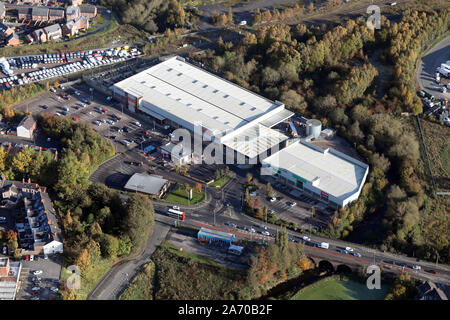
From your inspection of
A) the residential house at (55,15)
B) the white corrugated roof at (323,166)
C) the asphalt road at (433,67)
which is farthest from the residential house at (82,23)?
the asphalt road at (433,67)

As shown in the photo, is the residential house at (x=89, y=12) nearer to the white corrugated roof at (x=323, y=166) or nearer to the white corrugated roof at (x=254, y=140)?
the white corrugated roof at (x=254, y=140)

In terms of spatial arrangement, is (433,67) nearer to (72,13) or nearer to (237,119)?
(237,119)

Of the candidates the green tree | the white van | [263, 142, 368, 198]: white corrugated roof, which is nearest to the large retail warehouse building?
[263, 142, 368, 198]: white corrugated roof

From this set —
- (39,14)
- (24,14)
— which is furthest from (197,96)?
(24,14)

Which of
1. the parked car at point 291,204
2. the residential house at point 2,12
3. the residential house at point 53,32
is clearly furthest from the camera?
the residential house at point 2,12

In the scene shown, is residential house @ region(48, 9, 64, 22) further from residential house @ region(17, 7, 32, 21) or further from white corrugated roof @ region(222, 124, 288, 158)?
white corrugated roof @ region(222, 124, 288, 158)

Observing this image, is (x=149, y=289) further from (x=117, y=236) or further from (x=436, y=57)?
(x=436, y=57)

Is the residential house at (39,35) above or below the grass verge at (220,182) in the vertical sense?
above
